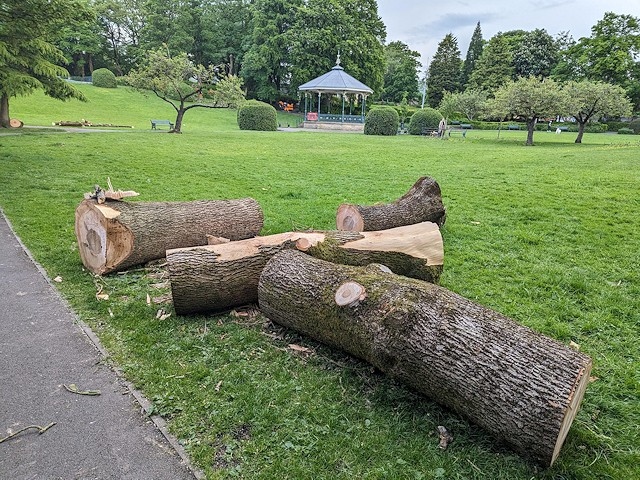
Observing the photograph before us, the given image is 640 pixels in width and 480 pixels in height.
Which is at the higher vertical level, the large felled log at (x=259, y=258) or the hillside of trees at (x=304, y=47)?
the hillside of trees at (x=304, y=47)

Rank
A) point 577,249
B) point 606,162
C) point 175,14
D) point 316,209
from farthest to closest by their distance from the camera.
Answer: point 175,14 → point 606,162 → point 316,209 → point 577,249

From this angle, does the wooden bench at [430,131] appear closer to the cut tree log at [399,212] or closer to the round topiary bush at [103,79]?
the cut tree log at [399,212]

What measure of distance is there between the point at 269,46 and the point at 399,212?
4179 centimetres

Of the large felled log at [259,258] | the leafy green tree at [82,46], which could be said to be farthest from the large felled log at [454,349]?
the leafy green tree at [82,46]

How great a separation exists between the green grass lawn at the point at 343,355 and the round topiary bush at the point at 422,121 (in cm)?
2032

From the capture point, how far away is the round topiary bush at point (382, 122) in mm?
27641

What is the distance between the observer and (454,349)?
2.52 meters

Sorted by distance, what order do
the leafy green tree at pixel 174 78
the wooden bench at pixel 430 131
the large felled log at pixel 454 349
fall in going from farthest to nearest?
the wooden bench at pixel 430 131 < the leafy green tree at pixel 174 78 < the large felled log at pixel 454 349

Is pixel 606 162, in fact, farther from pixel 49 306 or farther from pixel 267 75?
pixel 267 75

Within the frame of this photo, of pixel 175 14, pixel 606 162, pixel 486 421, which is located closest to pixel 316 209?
pixel 486 421

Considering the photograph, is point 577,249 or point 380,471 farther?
point 577,249

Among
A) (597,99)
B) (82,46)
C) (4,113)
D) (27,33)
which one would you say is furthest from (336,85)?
(82,46)

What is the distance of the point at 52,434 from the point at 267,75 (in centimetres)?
4581

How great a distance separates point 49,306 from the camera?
3.96 metres
